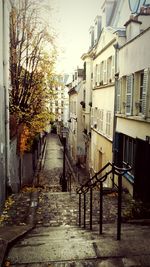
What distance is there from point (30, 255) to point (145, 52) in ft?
26.6

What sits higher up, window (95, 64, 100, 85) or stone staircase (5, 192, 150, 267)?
window (95, 64, 100, 85)

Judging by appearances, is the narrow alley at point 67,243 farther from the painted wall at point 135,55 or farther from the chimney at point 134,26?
the chimney at point 134,26

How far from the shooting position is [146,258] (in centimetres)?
436

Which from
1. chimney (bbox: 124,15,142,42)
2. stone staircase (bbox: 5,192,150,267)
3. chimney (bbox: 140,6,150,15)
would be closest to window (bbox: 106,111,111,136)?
chimney (bbox: 124,15,142,42)

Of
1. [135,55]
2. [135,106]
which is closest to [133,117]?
[135,106]

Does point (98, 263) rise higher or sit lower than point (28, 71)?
lower

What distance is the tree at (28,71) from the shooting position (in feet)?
51.4

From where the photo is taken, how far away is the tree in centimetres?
1566

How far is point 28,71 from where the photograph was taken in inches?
653

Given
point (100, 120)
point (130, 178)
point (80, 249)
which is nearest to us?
point (80, 249)

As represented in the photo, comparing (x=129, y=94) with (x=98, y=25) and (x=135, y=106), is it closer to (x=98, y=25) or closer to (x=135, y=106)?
(x=135, y=106)

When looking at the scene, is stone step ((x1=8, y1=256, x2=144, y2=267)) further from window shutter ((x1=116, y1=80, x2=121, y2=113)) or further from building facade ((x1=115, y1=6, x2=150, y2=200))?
window shutter ((x1=116, y1=80, x2=121, y2=113))

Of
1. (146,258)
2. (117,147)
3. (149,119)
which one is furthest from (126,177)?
(146,258)

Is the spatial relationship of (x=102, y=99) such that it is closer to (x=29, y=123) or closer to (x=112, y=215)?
(x=29, y=123)
